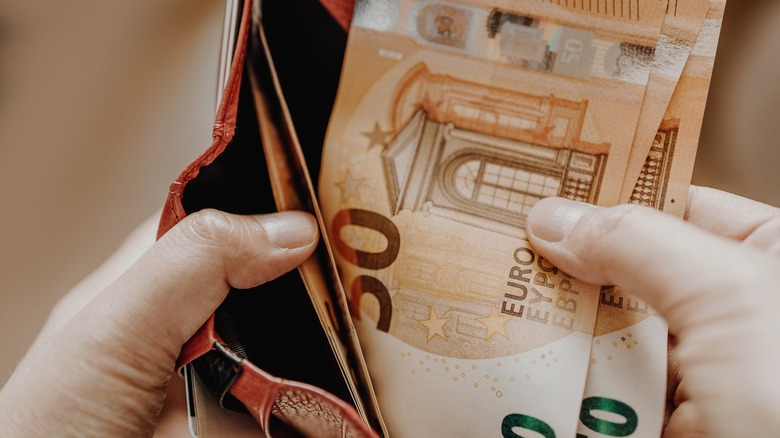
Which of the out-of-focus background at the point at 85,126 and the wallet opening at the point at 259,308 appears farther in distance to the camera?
the out-of-focus background at the point at 85,126

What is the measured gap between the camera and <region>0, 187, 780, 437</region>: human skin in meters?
0.36

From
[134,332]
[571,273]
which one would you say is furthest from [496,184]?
[134,332]

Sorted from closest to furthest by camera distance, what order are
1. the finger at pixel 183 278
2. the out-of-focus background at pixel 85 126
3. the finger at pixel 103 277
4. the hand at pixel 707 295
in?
the hand at pixel 707 295
the finger at pixel 183 278
the finger at pixel 103 277
the out-of-focus background at pixel 85 126

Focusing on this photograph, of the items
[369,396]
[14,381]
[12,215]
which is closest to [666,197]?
[369,396]

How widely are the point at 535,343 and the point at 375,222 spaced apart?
0.19 metres

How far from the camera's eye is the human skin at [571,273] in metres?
0.36

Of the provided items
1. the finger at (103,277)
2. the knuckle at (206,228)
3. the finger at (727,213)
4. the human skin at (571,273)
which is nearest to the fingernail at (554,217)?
the human skin at (571,273)

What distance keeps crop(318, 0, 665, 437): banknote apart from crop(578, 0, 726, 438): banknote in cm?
2

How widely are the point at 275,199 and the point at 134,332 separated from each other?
0.17 metres

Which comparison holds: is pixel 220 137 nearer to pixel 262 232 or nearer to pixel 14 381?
pixel 262 232

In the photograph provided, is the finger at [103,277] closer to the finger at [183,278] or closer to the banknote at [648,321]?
the finger at [183,278]

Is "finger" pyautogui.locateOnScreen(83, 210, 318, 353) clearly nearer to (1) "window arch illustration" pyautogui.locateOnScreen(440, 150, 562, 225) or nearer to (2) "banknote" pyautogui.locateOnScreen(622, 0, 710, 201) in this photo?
(1) "window arch illustration" pyautogui.locateOnScreen(440, 150, 562, 225)

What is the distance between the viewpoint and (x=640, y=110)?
1.68 feet

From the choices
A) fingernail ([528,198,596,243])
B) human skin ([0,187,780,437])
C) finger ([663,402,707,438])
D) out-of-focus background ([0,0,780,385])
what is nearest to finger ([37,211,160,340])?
out-of-focus background ([0,0,780,385])
